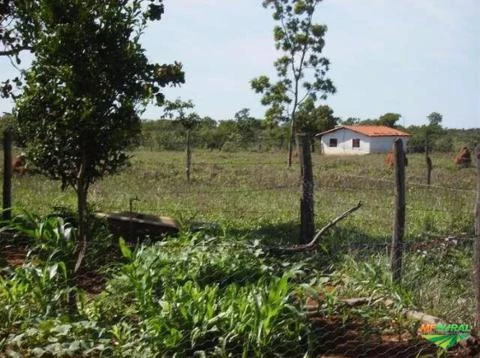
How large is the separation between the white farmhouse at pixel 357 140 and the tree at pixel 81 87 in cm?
4510

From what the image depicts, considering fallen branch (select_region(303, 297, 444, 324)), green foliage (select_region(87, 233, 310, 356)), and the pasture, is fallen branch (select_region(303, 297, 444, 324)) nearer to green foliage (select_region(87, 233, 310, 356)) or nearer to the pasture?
the pasture

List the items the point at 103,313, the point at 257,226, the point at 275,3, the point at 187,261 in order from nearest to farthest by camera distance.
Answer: the point at 103,313
the point at 187,261
the point at 257,226
the point at 275,3

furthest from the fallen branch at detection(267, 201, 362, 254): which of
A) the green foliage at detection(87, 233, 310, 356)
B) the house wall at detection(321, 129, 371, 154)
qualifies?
the house wall at detection(321, 129, 371, 154)

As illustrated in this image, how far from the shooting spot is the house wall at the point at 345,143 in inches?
2042

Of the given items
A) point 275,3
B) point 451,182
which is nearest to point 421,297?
point 451,182

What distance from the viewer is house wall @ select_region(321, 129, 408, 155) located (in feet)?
168

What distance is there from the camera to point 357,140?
53.1 metres

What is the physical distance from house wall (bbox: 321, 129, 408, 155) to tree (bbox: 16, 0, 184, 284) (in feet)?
150

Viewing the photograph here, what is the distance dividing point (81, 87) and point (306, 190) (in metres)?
2.94

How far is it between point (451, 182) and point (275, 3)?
14828 mm

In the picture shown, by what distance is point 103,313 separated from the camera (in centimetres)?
409

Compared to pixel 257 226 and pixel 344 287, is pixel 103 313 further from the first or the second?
pixel 257 226

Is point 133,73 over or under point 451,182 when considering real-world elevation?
over

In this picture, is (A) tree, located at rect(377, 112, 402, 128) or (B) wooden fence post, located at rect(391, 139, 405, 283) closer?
(B) wooden fence post, located at rect(391, 139, 405, 283)
